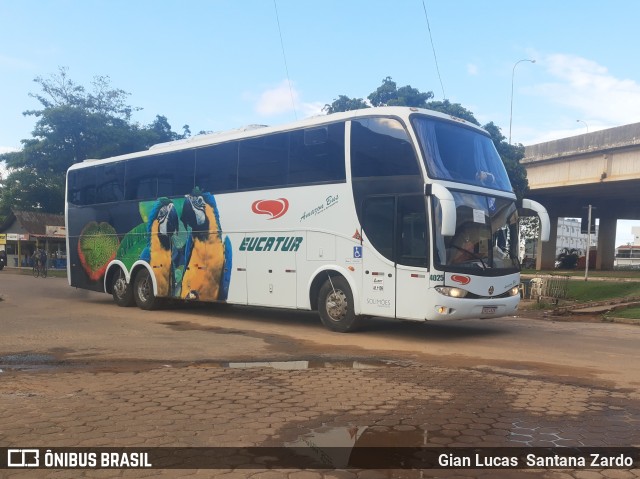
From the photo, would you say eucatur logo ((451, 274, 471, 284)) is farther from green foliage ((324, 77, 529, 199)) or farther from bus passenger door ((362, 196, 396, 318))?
green foliage ((324, 77, 529, 199))

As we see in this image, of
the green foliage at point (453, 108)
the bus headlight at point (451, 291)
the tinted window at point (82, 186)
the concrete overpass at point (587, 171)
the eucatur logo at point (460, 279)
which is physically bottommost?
the bus headlight at point (451, 291)

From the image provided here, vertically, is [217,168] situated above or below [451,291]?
above

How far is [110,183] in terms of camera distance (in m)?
15.8

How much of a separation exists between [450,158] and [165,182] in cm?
759

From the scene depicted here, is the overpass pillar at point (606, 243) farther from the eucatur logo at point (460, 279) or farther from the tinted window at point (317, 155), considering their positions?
the tinted window at point (317, 155)

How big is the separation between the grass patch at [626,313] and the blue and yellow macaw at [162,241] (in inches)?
455

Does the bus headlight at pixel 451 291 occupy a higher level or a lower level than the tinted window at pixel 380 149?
lower

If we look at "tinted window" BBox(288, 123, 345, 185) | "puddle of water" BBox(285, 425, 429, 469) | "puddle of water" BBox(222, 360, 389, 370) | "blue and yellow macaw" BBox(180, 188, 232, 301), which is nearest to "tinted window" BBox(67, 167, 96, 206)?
"blue and yellow macaw" BBox(180, 188, 232, 301)

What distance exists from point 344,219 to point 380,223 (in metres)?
0.80

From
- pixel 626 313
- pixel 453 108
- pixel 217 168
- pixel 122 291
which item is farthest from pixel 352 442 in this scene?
pixel 453 108

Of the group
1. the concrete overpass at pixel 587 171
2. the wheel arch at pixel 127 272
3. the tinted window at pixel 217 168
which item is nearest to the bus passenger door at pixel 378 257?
the tinted window at pixel 217 168

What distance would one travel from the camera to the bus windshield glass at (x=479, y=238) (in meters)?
9.33

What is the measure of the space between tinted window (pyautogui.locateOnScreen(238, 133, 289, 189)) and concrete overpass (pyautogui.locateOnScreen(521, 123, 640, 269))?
22139mm

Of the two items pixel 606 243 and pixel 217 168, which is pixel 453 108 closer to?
pixel 217 168
